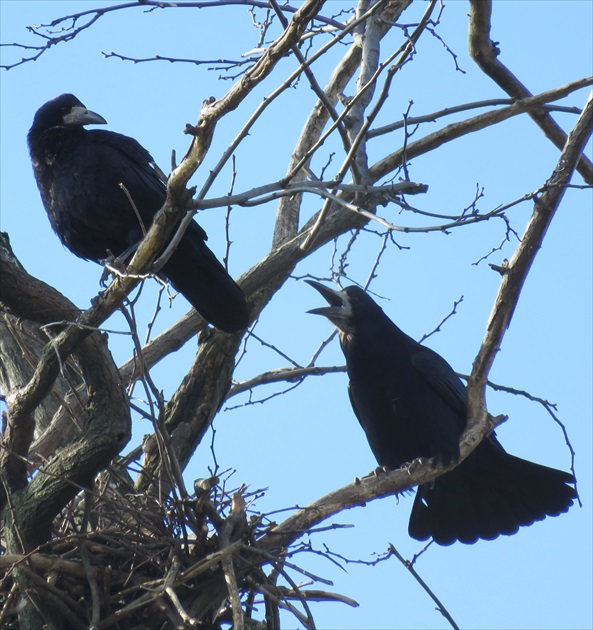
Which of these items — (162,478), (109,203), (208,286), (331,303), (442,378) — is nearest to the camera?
(162,478)

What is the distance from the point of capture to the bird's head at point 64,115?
728 centimetres

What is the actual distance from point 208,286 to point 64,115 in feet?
5.77

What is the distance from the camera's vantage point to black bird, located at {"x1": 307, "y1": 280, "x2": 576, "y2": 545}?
6625 mm

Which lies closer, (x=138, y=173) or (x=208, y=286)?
(x=208, y=286)

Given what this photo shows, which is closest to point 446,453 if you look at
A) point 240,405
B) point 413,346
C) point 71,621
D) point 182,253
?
point 413,346

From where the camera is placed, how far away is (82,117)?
7.29 metres

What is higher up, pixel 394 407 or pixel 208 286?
pixel 208 286

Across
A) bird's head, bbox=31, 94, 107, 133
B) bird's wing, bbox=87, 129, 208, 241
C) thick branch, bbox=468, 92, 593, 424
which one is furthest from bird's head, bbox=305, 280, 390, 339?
bird's head, bbox=31, 94, 107, 133

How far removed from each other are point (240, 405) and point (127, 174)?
1768 mm

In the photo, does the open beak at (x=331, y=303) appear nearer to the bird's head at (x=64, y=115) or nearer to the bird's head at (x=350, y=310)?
the bird's head at (x=350, y=310)

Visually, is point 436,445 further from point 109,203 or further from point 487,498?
point 109,203

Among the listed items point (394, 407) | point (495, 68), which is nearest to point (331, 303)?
point (394, 407)

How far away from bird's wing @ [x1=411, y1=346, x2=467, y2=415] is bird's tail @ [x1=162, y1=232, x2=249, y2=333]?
125 cm

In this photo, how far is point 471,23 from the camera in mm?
6195
